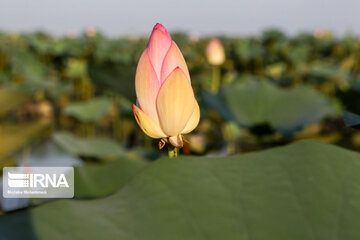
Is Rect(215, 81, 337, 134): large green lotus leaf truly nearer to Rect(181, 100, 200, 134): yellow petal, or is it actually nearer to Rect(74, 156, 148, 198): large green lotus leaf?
Rect(74, 156, 148, 198): large green lotus leaf

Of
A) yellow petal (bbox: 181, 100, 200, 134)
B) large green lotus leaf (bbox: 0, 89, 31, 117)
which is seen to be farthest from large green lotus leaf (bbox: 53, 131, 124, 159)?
yellow petal (bbox: 181, 100, 200, 134)

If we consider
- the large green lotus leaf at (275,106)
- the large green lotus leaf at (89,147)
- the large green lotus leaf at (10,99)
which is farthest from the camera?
the large green lotus leaf at (275,106)

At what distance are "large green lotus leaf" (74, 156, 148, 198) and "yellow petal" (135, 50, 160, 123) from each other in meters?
0.29

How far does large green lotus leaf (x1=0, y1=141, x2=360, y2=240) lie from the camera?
0.38 m

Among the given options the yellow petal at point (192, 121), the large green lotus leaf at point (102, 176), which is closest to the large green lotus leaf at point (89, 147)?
the large green lotus leaf at point (102, 176)

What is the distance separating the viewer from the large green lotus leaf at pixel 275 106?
1.40 m

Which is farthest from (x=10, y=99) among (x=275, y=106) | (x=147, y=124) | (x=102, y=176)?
(x=275, y=106)

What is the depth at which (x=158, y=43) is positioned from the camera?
16.3 inches

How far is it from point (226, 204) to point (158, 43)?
0.17 metres

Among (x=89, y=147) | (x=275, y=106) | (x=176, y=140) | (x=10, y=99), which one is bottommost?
(x=89, y=147)

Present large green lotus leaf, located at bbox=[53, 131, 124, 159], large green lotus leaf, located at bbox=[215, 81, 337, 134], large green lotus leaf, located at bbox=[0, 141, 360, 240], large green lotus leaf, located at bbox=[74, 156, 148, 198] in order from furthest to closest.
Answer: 1. large green lotus leaf, located at bbox=[215, 81, 337, 134]
2. large green lotus leaf, located at bbox=[53, 131, 124, 159]
3. large green lotus leaf, located at bbox=[74, 156, 148, 198]
4. large green lotus leaf, located at bbox=[0, 141, 360, 240]

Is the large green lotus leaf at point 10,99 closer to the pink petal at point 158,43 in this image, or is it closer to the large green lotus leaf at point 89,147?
the large green lotus leaf at point 89,147

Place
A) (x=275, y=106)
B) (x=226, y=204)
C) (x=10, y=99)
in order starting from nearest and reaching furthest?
(x=226, y=204) < (x=10, y=99) < (x=275, y=106)

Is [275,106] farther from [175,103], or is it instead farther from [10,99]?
[175,103]
